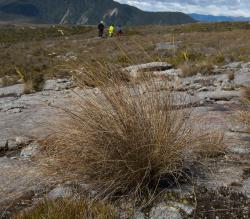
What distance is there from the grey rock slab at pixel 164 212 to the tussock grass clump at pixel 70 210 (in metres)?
0.30

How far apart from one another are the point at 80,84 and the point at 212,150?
4.49 ft

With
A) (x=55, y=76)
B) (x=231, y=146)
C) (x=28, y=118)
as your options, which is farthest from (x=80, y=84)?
(x=55, y=76)

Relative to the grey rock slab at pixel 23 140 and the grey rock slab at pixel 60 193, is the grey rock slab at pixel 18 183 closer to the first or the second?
the grey rock slab at pixel 60 193

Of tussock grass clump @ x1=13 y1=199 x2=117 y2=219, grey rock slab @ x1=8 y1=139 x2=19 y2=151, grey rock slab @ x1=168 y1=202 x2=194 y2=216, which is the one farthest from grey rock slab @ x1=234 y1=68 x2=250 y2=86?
tussock grass clump @ x1=13 y1=199 x2=117 y2=219

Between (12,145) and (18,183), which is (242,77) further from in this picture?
(18,183)

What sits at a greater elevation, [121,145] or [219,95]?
[121,145]

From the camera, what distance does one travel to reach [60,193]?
384 centimetres

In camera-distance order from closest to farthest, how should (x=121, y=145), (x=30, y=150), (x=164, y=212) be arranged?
(x=164, y=212), (x=121, y=145), (x=30, y=150)

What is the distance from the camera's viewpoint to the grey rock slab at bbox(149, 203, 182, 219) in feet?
11.3

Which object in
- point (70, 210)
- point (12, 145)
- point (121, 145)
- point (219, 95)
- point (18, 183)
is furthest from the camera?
Answer: point (219, 95)

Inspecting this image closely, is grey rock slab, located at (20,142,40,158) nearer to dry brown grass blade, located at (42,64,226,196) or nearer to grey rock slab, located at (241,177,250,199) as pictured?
dry brown grass blade, located at (42,64,226,196)

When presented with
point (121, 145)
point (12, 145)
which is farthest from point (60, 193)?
point (12, 145)

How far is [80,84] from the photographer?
13.9ft

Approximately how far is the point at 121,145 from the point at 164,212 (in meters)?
0.65
